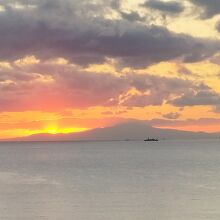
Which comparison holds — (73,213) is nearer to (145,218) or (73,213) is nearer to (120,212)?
(120,212)

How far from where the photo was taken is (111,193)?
86000 millimetres

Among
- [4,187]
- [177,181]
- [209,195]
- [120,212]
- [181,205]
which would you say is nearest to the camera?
[120,212]

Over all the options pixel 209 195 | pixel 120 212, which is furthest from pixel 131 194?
pixel 120 212

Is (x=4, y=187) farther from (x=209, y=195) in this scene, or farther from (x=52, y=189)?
(x=209, y=195)

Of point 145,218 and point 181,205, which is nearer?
point 145,218

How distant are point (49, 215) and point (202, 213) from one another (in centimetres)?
1791

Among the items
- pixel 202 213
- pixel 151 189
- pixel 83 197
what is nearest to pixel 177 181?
pixel 151 189

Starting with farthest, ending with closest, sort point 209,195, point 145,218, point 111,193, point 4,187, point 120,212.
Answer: point 4,187, point 111,193, point 209,195, point 120,212, point 145,218

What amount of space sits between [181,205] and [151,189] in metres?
21.6

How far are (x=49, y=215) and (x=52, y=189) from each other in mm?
32312

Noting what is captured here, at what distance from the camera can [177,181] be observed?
108m

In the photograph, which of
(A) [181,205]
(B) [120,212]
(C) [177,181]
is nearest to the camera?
(B) [120,212]

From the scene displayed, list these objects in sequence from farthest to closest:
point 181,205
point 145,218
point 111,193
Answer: point 111,193
point 181,205
point 145,218

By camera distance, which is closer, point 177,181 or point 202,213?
point 202,213
